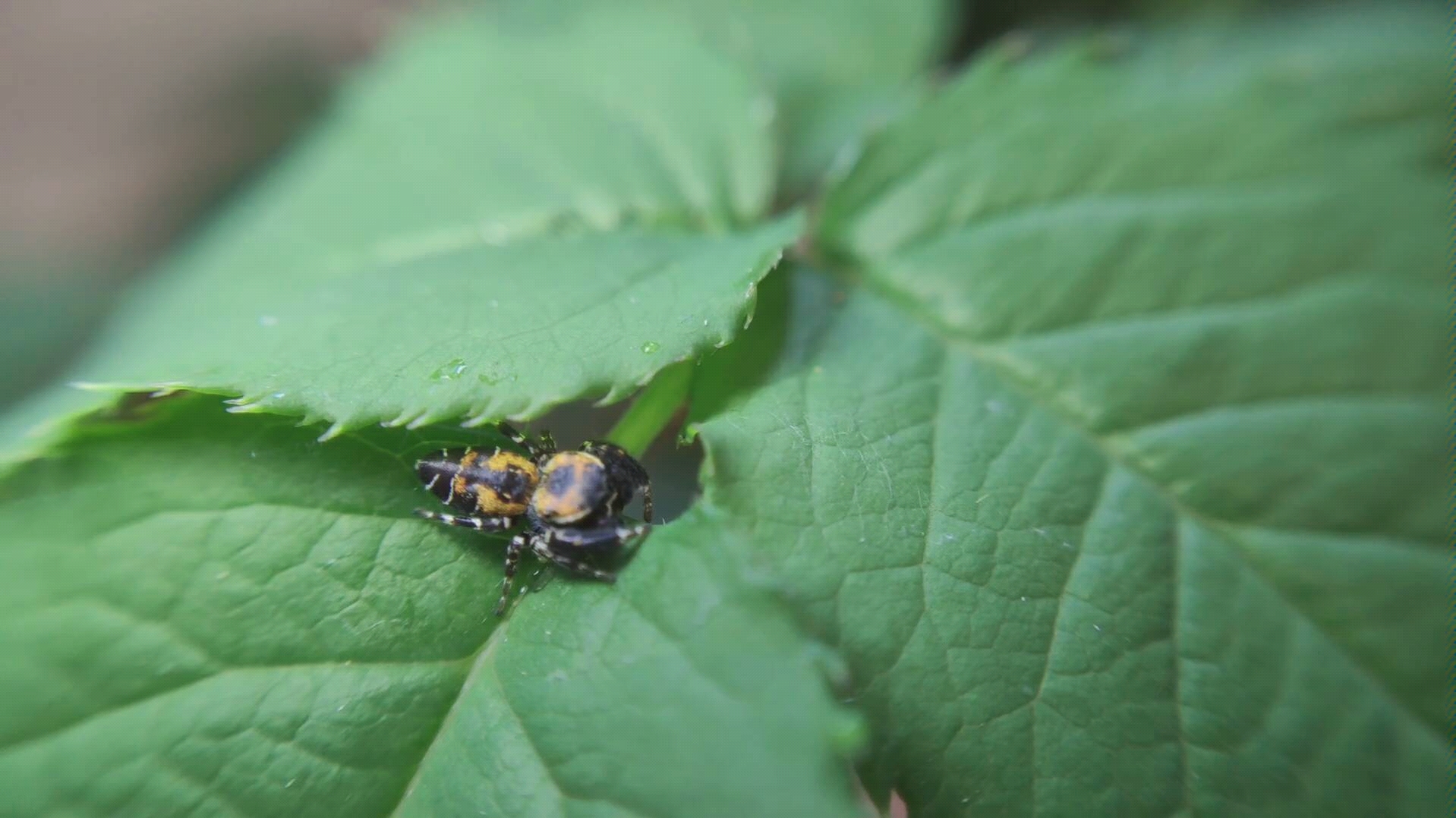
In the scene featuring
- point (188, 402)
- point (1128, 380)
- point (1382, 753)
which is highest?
point (188, 402)

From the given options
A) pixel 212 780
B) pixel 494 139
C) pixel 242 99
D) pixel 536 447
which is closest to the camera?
→ pixel 212 780

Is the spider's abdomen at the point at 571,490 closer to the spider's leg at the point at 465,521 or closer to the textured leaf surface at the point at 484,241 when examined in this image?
the spider's leg at the point at 465,521

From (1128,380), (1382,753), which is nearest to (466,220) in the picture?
(1128,380)

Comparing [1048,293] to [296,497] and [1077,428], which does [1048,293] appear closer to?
[1077,428]

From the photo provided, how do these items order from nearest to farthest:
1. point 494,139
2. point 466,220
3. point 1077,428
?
point 1077,428 → point 466,220 → point 494,139

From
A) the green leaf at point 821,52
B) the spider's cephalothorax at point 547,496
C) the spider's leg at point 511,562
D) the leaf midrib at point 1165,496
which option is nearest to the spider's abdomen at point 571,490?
the spider's cephalothorax at point 547,496

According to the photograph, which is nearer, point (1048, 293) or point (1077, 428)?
point (1077, 428)

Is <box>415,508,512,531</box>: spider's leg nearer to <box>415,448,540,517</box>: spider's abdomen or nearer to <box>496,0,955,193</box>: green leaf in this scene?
<box>415,448,540,517</box>: spider's abdomen
